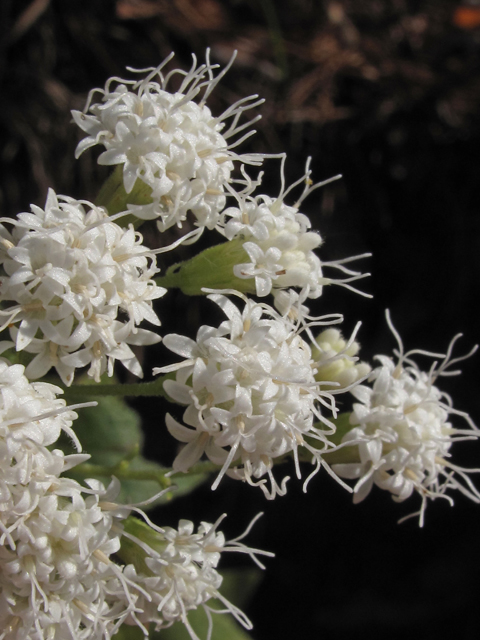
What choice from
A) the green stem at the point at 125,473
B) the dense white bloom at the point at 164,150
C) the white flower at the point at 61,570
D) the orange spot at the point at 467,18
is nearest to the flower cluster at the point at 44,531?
the white flower at the point at 61,570

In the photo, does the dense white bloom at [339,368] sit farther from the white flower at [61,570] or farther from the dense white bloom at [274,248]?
the white flower at [61,570]

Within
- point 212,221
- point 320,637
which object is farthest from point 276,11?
point 320,637

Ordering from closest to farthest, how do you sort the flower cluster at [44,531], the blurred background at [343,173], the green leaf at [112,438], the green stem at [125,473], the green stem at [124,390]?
the flower cluster at [44,531] < the green stem at [124,390] < the green stem at [125,473] < the green leaf at [112,438] < the blurred background at [343,173]

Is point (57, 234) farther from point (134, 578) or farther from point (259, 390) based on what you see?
point (134, 578)

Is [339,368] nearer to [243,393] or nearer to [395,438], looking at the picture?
[395,438]

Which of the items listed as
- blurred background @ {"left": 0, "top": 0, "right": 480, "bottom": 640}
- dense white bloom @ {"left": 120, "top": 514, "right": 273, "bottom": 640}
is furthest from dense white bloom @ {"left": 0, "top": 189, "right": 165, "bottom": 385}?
blurred background @ {"left": 0, "top": 0, "right": 480, "bottom": 640}

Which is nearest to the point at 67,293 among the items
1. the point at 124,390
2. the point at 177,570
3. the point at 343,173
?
the point at 124,390
